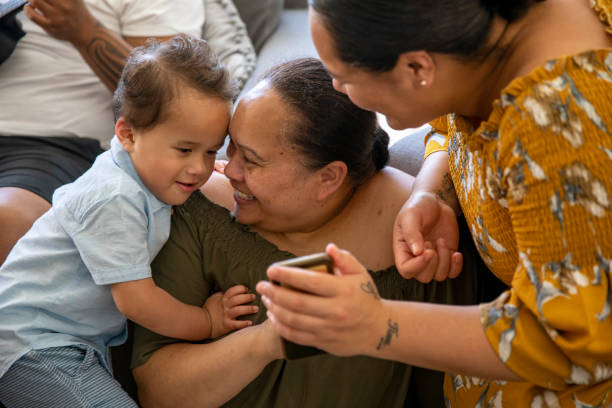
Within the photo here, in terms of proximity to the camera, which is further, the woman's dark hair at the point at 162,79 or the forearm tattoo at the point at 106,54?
the forearm tattoo at the point at 106,54

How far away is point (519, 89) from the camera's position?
90cm

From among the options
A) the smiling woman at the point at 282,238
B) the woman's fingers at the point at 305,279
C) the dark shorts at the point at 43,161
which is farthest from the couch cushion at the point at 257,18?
the woman's fingers at the point at 305,279

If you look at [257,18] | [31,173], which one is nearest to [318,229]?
[31,173]

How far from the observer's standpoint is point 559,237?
0.87 metres

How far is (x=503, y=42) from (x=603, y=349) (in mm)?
487

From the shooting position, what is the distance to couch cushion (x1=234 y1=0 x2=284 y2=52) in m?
2.53

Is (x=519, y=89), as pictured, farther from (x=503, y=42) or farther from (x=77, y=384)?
(x=77, y=384)

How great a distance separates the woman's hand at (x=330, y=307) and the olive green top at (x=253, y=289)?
40 centimetres

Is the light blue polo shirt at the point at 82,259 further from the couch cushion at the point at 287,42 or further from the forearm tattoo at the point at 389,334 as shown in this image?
the couch cushion at the point at 287,42

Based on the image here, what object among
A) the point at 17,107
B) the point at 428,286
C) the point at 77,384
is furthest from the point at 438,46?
the point at 17,107

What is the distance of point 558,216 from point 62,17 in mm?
1693

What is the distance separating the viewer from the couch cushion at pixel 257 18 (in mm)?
2527

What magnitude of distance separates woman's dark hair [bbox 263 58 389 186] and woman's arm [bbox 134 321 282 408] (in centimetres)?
38

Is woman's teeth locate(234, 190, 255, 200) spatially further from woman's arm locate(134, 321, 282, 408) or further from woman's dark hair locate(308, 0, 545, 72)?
woman's dark hair locate(308, 0, 545, 72)
